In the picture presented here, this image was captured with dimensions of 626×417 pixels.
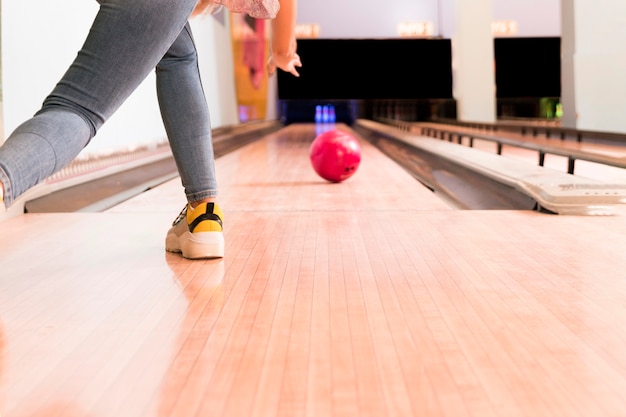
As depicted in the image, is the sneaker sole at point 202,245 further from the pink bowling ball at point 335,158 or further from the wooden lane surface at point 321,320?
the pink bowling ball at point 335,158

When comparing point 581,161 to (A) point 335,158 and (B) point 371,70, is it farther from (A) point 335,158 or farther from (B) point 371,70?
(B) point 371,70

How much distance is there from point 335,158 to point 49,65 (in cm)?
87

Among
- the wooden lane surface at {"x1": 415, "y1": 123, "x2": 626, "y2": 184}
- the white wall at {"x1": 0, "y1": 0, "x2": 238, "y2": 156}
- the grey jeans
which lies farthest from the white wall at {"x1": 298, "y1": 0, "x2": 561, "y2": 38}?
the grey jeans

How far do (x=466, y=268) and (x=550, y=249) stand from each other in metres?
0.21

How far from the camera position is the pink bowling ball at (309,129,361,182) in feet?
7.90

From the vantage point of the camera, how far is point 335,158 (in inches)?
94.7

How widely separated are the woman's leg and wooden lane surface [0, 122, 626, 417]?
0.45ft

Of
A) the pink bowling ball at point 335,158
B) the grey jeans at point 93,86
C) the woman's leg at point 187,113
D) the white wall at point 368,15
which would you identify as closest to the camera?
the grey jeans at point 93,86

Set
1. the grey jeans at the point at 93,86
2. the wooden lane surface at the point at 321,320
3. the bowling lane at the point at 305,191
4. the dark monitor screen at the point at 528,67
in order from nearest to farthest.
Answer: the wooden lane surface at the point at 321,320, the grey jeans at the point at 93,86, the bowling lane at the point at 305,191, the dark monitor screen at the point at 528,67

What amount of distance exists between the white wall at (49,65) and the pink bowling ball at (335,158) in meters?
0.76

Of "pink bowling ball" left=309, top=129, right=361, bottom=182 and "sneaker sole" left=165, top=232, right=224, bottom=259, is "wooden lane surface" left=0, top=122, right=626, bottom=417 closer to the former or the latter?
"sneaker sole" left=165, top=232, right=224, bottom=259

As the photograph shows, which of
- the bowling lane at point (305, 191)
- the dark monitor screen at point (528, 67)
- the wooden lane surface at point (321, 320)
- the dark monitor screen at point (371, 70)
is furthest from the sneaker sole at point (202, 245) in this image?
the dark monitor screen at point (528, 67)

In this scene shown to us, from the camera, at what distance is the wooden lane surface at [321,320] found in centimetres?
63

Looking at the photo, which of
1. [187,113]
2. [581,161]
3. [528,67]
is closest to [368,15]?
[528,67]
